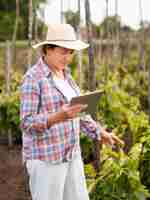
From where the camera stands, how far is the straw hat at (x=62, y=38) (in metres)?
2.81

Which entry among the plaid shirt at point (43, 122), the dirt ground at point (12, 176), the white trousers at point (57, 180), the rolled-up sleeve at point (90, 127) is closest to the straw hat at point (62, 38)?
the plaid shirt at point (43, 122)

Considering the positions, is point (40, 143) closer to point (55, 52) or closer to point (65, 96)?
point (65, 96)

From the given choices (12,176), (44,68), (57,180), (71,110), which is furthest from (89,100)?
(12,176)

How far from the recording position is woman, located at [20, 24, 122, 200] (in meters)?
2.78

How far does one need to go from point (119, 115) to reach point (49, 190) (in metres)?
3.29

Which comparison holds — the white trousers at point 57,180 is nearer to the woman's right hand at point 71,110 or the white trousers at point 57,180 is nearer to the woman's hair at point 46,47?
the woman's right hand at point 71,110

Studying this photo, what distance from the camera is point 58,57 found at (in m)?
2.84

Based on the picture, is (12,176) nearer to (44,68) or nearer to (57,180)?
(57,180)

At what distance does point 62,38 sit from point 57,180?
0.77 meters

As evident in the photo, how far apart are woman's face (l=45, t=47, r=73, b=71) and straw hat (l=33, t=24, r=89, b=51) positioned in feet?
0.12

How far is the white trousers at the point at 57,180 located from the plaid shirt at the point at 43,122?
0.05 meters

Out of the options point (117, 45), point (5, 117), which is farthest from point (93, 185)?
point (117, 45)

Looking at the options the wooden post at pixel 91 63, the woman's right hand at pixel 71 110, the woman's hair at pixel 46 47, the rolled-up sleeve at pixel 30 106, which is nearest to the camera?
the woman's right hand at pixel 71 110

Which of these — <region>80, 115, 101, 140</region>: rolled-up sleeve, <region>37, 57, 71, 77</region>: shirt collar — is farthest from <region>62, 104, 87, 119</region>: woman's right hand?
<region>80, 115, 101, 140</region>: rolled-up sleeve
